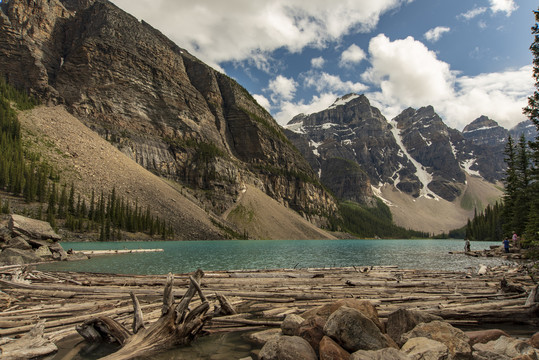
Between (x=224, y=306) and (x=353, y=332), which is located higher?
(x=353, y=332)

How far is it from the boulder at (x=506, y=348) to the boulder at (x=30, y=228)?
172 feet

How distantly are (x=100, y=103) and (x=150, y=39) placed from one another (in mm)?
68386

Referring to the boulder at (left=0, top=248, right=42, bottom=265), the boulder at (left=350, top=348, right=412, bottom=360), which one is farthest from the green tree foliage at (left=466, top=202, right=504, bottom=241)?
the boulder at (left=0, top=248, right=42, bottom=265)

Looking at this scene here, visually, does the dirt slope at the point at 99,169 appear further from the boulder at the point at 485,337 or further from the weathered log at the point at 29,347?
the boulder at the point at 485,337

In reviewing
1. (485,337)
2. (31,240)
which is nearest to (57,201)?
(31,240)

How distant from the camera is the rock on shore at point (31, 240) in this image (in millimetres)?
38344

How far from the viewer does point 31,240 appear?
1633 inches

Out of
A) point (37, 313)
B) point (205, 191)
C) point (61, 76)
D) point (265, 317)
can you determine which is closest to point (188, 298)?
point (265, 317)

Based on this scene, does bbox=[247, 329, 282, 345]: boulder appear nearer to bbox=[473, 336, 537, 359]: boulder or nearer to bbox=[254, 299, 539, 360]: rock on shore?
bbox=[254, 299, 539, 360]: rock on shore

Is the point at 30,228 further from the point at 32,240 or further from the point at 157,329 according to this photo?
the point at 157,329

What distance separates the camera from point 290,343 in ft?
24.3

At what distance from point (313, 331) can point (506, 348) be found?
4450 millimetres

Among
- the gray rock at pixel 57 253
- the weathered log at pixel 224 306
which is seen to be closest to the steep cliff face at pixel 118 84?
the gray rock at pixel 57 253

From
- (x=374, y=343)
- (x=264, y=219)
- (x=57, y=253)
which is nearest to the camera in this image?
(x=374, y=343)
